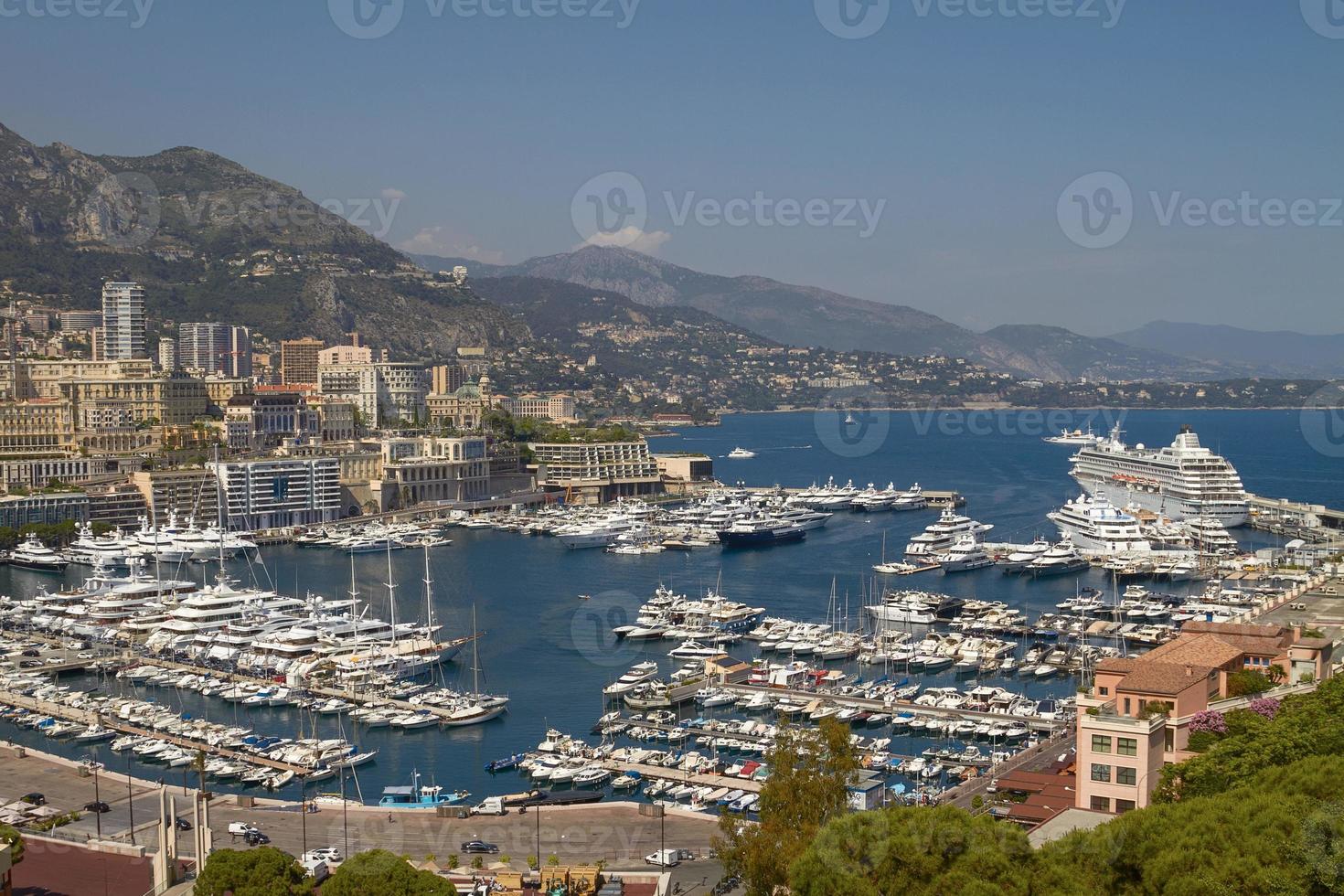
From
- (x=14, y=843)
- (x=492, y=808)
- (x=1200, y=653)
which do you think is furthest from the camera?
(x=492, y=808)

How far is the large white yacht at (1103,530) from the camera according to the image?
112ft

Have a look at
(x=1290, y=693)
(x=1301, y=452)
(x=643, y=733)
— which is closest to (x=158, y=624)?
(x=643, y=733)

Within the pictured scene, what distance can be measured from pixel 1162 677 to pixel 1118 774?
112cm

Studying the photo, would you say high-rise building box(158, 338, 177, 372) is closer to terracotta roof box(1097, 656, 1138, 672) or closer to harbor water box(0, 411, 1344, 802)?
harbor water box(0, 411, 1344, 802)

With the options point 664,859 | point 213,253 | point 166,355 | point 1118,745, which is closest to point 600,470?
point 166,355

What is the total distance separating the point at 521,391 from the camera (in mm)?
96500

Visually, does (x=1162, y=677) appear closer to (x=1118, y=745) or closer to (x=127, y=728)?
(x=1118, y=745)

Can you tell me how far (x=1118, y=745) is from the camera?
11.5 meters

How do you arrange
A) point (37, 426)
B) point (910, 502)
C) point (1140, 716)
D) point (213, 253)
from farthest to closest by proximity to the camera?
point (213, 253), point (910, 502), point (37, 426), point (1140, 716)

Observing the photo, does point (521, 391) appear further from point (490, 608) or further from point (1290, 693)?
point (1290, 693)

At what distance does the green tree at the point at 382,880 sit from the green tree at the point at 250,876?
32cm

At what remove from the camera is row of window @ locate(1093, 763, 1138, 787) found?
11.4 metres

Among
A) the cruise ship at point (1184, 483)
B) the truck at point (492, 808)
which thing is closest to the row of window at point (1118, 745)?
the truck at point (492, 808)

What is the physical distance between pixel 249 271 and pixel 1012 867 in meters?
92.5
